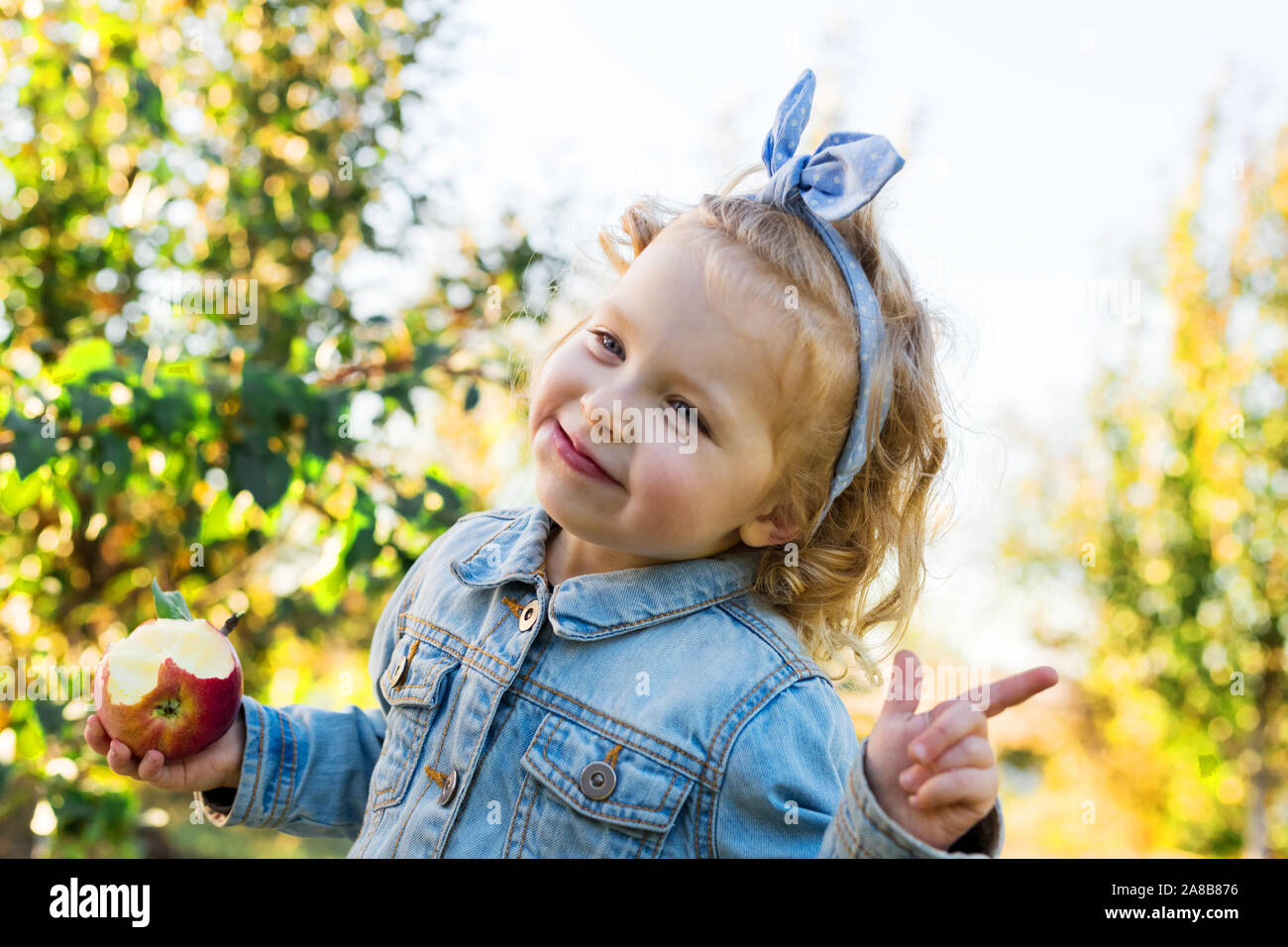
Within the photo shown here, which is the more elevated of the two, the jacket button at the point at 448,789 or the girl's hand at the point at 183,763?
the jacket button at the point at 448,789

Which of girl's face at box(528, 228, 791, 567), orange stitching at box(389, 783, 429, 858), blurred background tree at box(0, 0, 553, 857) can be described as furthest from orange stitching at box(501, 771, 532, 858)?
blurred background tree at box(0, 0, 553, 857)

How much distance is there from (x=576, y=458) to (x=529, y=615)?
0.19 m

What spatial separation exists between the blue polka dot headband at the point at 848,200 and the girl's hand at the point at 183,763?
2.28 ft

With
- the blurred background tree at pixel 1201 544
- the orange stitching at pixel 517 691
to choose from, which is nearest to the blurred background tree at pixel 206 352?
the orange stitching at pixel 517 691

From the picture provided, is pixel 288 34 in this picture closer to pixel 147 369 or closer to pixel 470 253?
pixel 470 253

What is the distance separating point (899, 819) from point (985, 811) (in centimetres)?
6

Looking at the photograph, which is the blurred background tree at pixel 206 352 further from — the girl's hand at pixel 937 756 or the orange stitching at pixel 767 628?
the girl's hand at pixel 937 756

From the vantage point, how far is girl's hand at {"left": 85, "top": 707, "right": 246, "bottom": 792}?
110 centimetres

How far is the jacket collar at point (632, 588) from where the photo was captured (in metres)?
1.08

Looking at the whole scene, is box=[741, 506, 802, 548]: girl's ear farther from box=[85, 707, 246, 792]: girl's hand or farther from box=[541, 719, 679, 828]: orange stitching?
box=[85, 707, 246, 792]: girl's hand

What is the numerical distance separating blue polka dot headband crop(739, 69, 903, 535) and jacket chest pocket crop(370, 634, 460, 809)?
43cm

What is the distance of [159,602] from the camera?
3.88ft

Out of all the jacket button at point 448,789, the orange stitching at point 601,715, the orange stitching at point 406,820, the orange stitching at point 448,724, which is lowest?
the orange stitching at point 406,820
